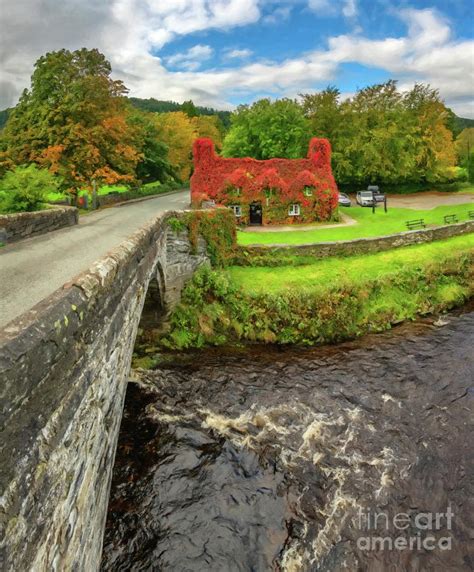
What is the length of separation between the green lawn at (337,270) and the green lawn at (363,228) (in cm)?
358

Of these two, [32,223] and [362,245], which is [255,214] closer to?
[362,245]

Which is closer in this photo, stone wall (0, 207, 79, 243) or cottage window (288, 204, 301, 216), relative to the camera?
stone wall (0, 207, 79, 243)

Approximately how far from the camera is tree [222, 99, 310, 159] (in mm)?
45750

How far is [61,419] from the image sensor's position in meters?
3.74

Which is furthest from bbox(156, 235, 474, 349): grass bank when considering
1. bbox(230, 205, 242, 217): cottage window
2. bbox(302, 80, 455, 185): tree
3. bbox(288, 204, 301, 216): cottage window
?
bbox(302, 80, 455, 185): tree

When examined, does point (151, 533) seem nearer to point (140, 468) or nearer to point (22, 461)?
point (140, 468)

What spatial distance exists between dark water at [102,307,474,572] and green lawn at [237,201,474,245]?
12.4 m

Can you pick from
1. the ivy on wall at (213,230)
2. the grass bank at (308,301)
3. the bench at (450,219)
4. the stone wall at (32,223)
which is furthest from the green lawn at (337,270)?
the stone wall at (32,223)

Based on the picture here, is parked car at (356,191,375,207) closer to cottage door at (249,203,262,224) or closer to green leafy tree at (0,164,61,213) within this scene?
cottage door at (249,203,262,224)

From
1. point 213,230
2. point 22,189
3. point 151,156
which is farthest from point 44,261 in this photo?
point 151,156

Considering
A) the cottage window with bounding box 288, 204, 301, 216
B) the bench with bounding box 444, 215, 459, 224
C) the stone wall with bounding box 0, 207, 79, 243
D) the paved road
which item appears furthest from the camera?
the cottage window with bounding box 288, 204, 301, 216

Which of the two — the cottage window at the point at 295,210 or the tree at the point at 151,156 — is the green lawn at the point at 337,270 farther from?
the tree at the point at 151,156

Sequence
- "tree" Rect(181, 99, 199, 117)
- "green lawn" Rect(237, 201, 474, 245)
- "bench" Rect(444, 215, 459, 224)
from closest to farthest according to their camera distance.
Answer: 1. "green lawn" Rect(237, 201, 474, 245)
2. "bench" Rect(444, 215, 459, 224)
3. "tree" Rect(181, 99, 199, 117)

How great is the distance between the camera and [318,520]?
9336mm
